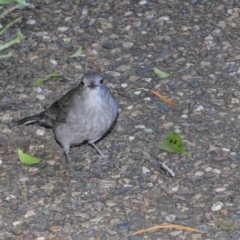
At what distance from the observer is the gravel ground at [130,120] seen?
18.6 feet

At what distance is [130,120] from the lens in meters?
6.71

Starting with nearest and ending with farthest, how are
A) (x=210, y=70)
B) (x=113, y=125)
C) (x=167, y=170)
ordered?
1. (x=167, y=170)
2. (x=113, y=125)
3. (x=210, y=70)

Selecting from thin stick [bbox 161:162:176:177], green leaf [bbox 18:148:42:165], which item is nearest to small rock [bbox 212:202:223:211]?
thin stick [bbox 161:162:176:177]

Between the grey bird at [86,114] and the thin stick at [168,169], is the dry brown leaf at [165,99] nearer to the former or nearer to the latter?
the grey bird at [86,114]

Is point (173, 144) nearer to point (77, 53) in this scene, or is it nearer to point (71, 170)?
point (71, 170)

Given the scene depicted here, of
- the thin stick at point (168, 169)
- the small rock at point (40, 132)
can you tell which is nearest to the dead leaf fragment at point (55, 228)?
the thin stick at point (168, 169)

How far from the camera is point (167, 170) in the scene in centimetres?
608

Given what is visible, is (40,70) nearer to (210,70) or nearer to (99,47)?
(99,47)

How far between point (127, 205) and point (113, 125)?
1.05 metres

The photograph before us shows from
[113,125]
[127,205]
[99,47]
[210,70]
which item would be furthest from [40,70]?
[127,205]

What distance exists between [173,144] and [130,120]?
22.6 inches

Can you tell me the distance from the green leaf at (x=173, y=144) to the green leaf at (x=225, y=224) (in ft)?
2.67

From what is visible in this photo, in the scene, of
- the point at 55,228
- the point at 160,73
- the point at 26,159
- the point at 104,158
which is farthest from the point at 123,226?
the point at 160,73

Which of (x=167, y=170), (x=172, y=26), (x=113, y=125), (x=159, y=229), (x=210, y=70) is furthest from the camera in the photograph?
(x=172, y=26)
